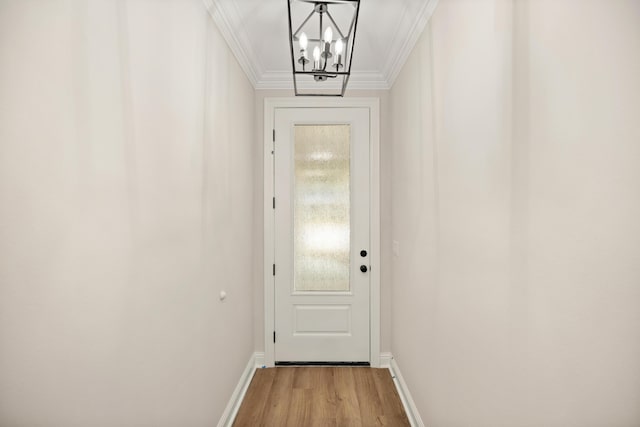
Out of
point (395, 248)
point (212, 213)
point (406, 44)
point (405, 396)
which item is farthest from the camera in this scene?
point (395, 248)

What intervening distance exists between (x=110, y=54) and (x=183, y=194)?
66cm

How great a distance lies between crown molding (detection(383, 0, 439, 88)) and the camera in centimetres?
188

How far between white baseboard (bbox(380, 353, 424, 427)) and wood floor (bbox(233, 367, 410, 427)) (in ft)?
A: 0.13

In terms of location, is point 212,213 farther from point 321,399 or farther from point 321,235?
point 321,399

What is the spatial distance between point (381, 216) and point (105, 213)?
7.66 feet

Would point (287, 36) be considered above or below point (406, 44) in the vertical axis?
above

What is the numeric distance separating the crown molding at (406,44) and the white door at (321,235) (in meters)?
0.39

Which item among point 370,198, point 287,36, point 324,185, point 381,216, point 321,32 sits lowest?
point 381,216

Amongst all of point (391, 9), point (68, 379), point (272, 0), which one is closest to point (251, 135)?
point (272, 0)

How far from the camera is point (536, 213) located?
959 mm

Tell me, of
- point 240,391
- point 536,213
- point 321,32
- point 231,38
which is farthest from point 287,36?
point 240,391

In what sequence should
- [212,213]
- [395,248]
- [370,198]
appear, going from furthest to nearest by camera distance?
[370,198] → [395,248] → [212,213]

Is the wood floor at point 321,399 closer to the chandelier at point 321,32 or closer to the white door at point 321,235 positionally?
the white door at point 321,235

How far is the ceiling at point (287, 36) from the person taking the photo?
1975 millimetres
